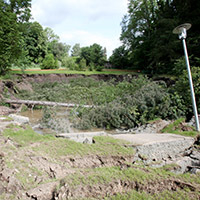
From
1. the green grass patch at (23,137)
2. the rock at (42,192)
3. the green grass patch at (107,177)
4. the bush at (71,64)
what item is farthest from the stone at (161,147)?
the bush at (71,64)

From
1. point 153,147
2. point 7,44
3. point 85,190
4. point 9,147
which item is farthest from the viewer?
point 7,44

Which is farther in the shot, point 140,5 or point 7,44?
point 140,5

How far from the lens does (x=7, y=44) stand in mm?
13422

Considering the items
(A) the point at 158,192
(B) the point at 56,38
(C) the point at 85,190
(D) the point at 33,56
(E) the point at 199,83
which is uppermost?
(B) the point at 56,38

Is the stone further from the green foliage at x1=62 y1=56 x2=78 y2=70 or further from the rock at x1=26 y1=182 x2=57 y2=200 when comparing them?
Result: the green foliage at x1=62 y1=56 x2=78 y2=70

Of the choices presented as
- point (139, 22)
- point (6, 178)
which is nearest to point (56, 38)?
point (139, 22)

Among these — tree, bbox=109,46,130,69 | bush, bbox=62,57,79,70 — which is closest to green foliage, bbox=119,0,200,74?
tree, bbox=109,46,130,69

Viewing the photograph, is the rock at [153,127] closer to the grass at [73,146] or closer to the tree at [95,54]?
the grass at [73,146]

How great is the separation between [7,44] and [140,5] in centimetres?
2006

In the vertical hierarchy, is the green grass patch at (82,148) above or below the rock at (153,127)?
above

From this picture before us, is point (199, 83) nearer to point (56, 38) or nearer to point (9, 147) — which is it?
point (9, 147)

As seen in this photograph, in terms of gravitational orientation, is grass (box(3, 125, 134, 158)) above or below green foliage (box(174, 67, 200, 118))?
below

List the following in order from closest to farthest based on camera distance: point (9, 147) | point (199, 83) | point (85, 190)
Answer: point (85, 190)
point (9, 147)
point (199, 83)

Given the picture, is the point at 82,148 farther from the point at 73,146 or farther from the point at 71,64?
the point at 71,64
